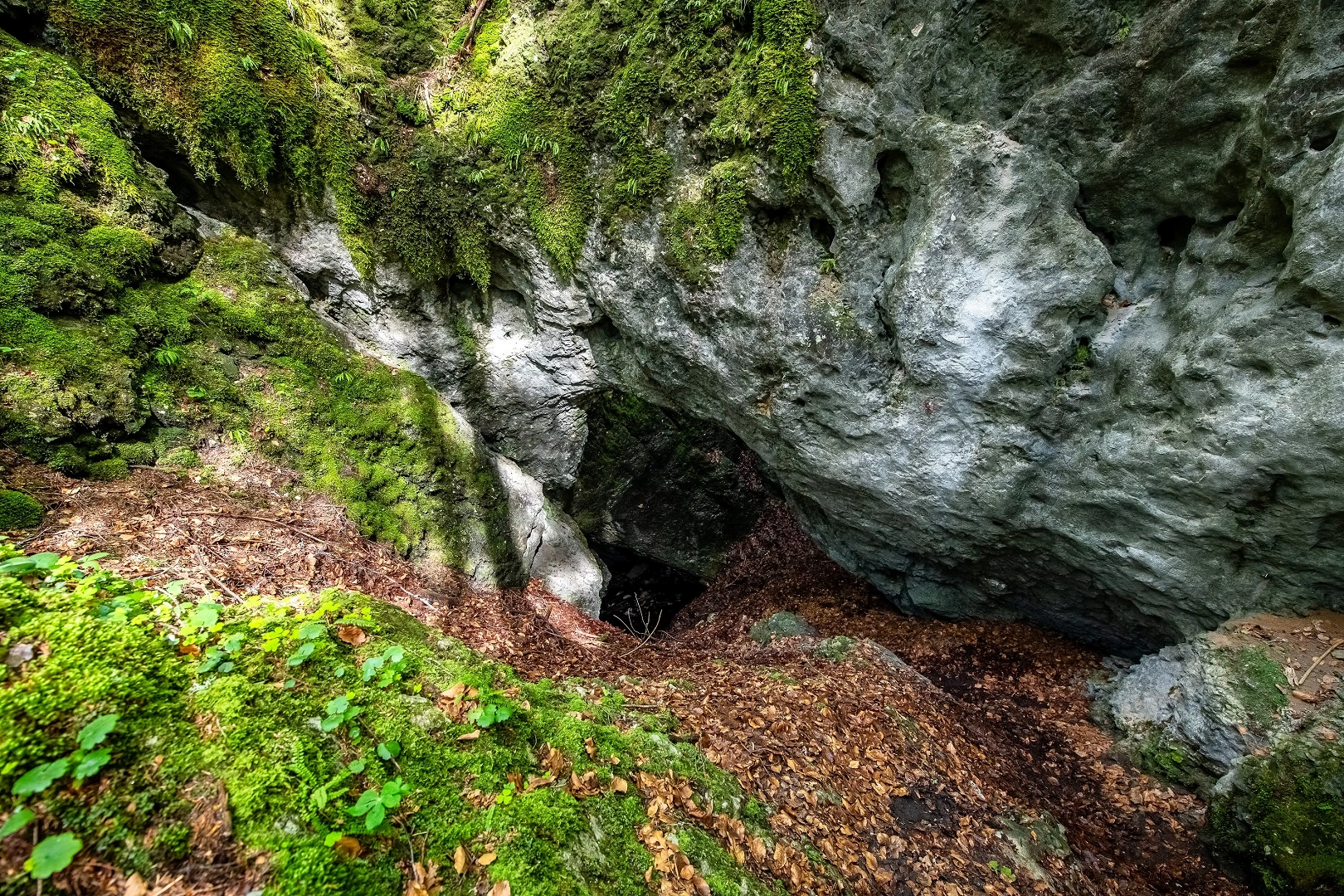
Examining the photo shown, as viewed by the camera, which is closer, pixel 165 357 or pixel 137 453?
pixel 137 453

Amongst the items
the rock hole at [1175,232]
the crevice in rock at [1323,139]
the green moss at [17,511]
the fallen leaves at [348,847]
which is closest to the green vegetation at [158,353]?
the green moss at [17,511]

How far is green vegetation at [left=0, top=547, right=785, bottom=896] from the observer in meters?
2.00

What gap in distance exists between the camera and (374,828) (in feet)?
7.45

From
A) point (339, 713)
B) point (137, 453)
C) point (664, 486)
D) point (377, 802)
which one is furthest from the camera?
point (664, 486)

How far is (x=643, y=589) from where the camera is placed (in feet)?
39.7

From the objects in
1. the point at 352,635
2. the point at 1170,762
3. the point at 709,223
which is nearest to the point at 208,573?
the point at 352,635

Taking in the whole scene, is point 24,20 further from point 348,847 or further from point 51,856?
point 348,847

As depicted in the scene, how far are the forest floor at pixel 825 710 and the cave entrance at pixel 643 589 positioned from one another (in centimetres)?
419

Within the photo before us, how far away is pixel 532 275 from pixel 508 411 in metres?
2.25

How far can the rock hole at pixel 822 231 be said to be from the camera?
5992 mm

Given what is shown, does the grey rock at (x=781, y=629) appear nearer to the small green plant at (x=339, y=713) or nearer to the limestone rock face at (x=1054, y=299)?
the limestone rock face at (x=1054, y=299)

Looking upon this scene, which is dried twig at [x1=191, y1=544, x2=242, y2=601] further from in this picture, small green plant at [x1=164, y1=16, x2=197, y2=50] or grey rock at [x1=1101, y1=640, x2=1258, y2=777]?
grey rock at [x1=1101, y1=640, x2=1258, y2=777]

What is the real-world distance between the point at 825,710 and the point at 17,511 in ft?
21.3

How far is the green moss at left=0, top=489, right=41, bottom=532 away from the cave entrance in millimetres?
8117
